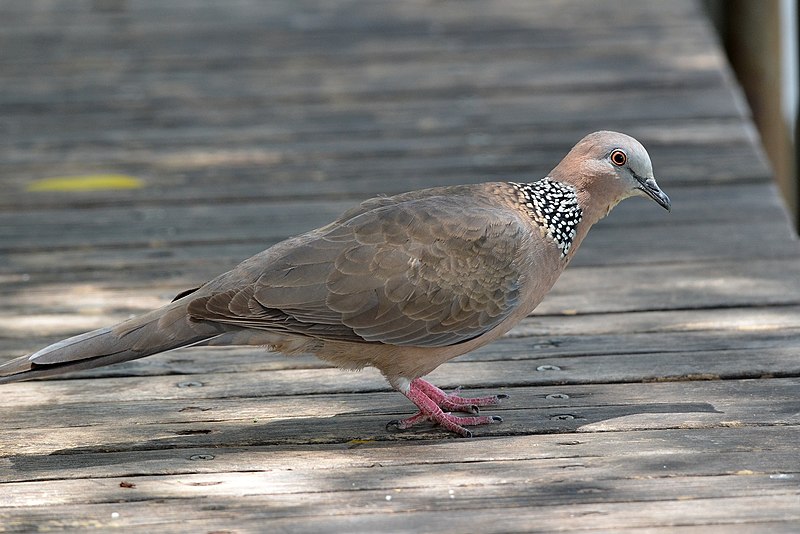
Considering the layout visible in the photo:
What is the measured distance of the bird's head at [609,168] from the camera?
3.77 metres

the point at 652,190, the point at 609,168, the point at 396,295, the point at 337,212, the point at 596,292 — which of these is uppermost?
the point at 609,168

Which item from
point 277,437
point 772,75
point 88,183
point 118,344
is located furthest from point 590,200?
point 772,75

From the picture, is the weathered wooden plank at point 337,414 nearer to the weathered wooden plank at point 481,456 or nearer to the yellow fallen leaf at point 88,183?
the weathered wooden plank at point 481,456

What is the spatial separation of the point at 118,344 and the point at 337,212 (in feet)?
6.83

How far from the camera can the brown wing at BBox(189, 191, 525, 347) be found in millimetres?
3473

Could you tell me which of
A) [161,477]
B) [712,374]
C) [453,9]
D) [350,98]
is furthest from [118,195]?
[453,9]

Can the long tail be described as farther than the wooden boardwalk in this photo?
Yes

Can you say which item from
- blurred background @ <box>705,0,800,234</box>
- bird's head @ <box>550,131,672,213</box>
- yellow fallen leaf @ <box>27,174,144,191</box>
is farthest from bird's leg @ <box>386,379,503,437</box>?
blurred background @ <box>705,0,800,234</box>

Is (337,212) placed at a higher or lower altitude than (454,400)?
Result: higher

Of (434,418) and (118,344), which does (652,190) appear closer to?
(434,418)

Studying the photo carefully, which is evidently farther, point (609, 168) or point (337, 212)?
point (337, 212)

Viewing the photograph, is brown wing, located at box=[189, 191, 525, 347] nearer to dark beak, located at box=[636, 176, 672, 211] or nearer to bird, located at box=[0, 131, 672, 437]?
bird, located at box=[0, 131, 672, 437]

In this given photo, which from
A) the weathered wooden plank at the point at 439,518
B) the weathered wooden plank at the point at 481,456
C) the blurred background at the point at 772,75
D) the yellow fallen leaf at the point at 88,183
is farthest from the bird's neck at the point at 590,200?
the blurred background at the point at 772,75

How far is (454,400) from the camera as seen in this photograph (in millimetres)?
3641
